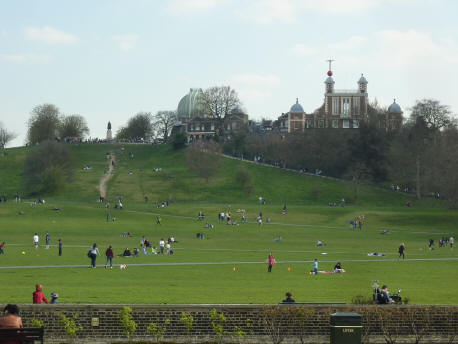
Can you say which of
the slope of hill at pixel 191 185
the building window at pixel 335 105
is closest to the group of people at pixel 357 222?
the slope of hill at pixel 191 185

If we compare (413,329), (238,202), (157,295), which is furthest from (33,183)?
(413,329)

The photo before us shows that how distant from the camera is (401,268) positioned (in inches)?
1892

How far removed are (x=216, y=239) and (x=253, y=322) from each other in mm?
48233

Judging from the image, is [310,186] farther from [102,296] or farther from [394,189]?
[102,296]

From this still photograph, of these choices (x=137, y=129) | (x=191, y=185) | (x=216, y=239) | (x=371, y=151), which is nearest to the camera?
(x=216, y=239)

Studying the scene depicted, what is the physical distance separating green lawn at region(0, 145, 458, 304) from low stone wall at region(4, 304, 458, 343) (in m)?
6.65

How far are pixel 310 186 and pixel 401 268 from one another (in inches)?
2807

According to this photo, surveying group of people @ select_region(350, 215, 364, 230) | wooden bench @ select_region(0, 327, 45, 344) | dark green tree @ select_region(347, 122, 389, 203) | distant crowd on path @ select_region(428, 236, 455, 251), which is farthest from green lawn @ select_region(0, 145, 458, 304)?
wooden bench @ select_region(0, 327, 45, 344)

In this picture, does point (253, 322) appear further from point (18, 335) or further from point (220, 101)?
point (220, 101)

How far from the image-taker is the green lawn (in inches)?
1390

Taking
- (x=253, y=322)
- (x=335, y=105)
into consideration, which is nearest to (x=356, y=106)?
(x=335, y=105)

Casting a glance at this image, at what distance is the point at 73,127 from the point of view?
558 ft

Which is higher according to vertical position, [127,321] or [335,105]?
[335,105]

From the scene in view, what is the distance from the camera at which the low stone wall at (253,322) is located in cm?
2314
